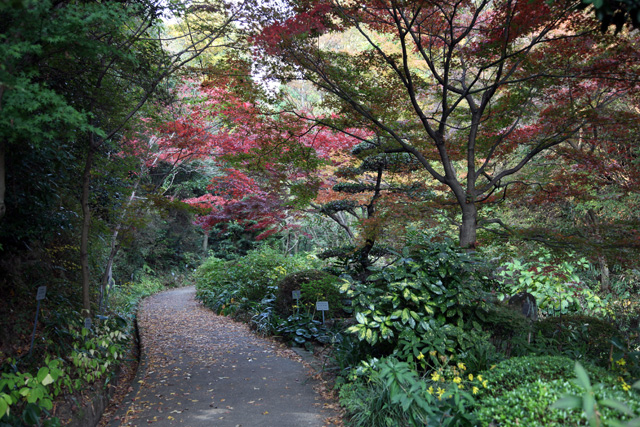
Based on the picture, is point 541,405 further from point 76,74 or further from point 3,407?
point 76,74

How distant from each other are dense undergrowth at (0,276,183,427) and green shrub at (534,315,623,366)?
4485 mm

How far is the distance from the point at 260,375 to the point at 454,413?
2.94m

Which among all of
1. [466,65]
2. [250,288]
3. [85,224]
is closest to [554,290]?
[466,65]

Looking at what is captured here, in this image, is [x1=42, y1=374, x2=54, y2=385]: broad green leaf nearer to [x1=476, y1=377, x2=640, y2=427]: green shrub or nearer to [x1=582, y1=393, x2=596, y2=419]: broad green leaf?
[x1=476, y1=377, x2=640, y2=427]: green shrub

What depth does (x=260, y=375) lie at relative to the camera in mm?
4793

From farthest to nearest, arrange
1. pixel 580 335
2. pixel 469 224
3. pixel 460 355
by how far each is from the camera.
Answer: pixel 469 224 → pixel 580 335 → pixel 460 355

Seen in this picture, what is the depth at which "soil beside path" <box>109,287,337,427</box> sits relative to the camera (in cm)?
354

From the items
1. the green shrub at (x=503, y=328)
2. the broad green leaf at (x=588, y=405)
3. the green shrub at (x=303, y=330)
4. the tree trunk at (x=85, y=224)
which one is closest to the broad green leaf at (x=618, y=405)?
the broad green leaf at (x=588, y=405)

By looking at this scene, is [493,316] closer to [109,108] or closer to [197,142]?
[109,108]

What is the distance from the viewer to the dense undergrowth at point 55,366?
2572mm

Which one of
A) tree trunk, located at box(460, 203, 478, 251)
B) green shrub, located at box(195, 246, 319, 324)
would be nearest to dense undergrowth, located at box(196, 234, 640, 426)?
tree trunk, located at box(460, 203, 478, 251)

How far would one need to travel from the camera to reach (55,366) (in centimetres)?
277

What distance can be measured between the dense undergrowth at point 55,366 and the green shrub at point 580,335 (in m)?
4.49

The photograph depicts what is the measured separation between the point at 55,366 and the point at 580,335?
4993 mm
